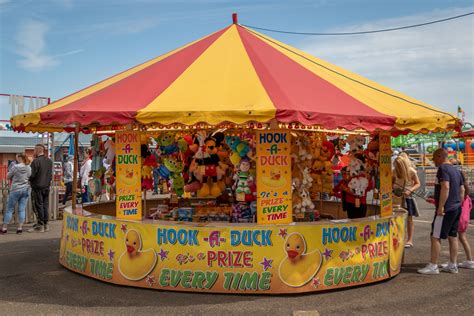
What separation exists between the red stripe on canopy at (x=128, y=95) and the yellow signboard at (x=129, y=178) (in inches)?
21.3

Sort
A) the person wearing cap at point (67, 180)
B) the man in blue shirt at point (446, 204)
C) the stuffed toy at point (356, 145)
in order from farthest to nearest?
the person wearing cap at point (67, 180), the stuffed toy at point (356, 145), the man in blue shirt at point (446, 204)

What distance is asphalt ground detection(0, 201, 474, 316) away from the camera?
5.52m

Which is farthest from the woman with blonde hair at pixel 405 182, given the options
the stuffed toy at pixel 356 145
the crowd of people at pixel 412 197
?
the stuffed toy at pixel 356 145

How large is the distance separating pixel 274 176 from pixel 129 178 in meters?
2.00

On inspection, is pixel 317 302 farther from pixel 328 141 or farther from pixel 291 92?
pixel 328 141

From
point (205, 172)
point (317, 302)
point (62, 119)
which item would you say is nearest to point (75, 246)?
point (62, 119)

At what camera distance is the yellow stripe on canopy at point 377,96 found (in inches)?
262

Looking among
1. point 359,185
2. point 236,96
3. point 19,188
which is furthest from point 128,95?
point 19,188

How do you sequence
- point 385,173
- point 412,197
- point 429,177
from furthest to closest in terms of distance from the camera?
point 429,177
point 412,197
point 385,173

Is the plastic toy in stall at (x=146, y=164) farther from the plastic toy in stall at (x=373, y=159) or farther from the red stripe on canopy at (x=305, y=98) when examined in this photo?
the plastic toy in stall at (x=373, y=159)

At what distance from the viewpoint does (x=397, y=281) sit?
6883 mm

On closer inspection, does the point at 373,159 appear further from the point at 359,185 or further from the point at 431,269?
the point at 431,269

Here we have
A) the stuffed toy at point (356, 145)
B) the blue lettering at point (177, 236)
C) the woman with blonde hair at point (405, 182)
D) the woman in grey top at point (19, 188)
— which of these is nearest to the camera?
the blue lettering at point (177, 236)

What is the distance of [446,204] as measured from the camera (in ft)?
23.2
